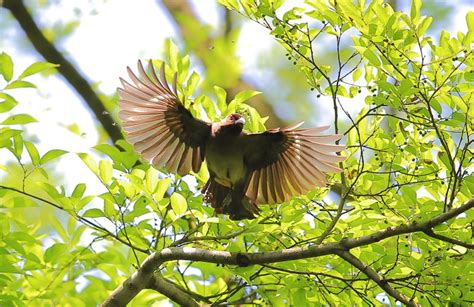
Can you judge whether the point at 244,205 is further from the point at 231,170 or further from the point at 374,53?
the point at 374,53

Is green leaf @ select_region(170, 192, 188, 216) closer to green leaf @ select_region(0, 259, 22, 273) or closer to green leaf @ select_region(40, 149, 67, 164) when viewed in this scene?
green leaf @ select_region(40, 149, 67, 164)

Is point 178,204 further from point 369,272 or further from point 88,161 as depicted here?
point 369,272

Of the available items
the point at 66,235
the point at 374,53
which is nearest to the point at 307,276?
the point at 374,53

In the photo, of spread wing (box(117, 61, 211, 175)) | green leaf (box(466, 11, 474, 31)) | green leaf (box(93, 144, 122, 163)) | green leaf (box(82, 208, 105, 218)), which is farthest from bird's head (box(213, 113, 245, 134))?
green leaf (box(466, 11, 474, 31))

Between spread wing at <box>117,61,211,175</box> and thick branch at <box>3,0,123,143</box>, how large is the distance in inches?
87.3

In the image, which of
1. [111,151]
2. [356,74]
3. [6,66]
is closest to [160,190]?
[111,151]

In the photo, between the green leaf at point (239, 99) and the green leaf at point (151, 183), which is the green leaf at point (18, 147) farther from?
the green leaf at point (239, 99)

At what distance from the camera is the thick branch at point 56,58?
221 inches

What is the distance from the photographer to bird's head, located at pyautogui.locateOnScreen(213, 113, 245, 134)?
10.0 ft

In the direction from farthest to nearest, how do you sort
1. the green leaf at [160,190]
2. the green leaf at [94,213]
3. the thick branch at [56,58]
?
1. the thick branch at [56,58]
2. the green leaf at [94,213]
3. the green leaf at [160,190]

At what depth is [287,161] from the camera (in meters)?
3.36

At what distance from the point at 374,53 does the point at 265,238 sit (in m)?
0.86

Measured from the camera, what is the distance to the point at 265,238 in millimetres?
2965

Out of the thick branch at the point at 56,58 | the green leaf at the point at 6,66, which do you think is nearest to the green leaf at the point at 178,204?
the green leaf at the point at 6,66
